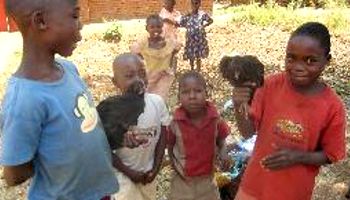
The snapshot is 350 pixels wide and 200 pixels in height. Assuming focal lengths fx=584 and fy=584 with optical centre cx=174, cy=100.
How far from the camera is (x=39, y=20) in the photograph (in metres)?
1.91

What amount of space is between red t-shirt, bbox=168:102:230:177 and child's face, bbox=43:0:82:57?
4.15 feet

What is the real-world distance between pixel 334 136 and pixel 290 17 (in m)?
9.65

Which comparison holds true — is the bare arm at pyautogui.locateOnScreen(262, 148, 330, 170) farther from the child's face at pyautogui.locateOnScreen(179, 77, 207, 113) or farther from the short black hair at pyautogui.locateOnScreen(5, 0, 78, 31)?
the short black hair at pyautogui.locateOnScreen(5, 0, 78, 31)

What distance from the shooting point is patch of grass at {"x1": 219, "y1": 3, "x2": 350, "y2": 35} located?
1109 centimetres

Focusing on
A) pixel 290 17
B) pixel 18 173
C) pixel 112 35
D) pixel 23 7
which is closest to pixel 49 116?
pixel 18 173

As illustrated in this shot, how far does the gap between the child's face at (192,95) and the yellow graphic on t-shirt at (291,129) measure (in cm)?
74

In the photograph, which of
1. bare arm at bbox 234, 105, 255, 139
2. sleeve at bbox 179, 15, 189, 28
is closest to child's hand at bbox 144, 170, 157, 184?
bare arm at bbox 234, 105, 255, 139

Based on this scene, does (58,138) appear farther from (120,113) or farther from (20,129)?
(120,113)

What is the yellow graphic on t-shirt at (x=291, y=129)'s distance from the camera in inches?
96.0

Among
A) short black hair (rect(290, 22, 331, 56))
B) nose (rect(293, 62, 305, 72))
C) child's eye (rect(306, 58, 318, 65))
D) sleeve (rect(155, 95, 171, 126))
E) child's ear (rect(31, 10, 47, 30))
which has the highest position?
child's ear (rect(31, 10, 47, 30))

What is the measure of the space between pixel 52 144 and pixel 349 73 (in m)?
6.78

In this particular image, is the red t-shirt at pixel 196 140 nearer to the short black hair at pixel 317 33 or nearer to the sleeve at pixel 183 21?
the short black hair at pixel 317 33

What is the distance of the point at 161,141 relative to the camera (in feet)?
10.0

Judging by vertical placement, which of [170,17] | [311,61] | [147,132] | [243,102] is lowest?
[147,132]
